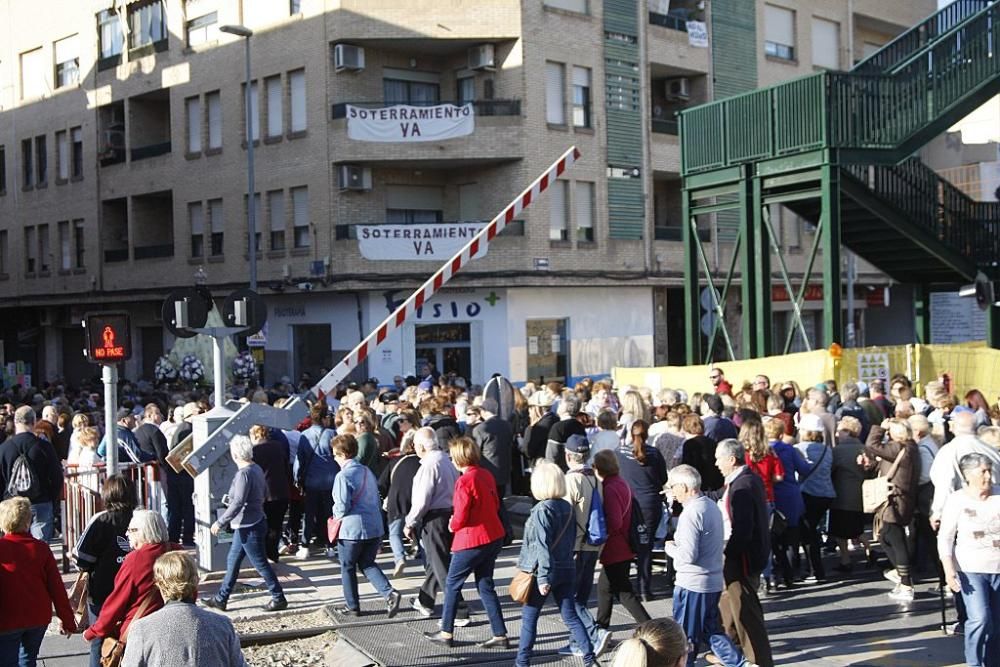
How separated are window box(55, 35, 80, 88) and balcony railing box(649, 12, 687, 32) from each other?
745 inches

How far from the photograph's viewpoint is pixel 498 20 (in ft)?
98.9

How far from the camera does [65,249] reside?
39312mm

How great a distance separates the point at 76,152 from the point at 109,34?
4405 mm

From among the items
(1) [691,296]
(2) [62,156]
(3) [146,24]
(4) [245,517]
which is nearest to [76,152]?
(2) [62,156]

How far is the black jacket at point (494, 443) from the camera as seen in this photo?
12.1m

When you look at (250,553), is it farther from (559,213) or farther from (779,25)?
(779,25)

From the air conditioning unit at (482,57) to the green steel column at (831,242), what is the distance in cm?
1331

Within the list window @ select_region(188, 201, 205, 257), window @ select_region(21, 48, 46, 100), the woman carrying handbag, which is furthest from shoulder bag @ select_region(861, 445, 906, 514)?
window @ select_region(21, 48, 46, 100)

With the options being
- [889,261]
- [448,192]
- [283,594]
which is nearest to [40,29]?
[448,192]

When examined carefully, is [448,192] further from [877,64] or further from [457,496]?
[457,496]

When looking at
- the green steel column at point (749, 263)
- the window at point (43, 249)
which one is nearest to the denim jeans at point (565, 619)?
the green steel column at point (749, 263)

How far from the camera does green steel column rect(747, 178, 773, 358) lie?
20.7m

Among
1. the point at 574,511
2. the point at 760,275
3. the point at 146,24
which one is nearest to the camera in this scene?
the point at 574,511

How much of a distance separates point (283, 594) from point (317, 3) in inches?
881
